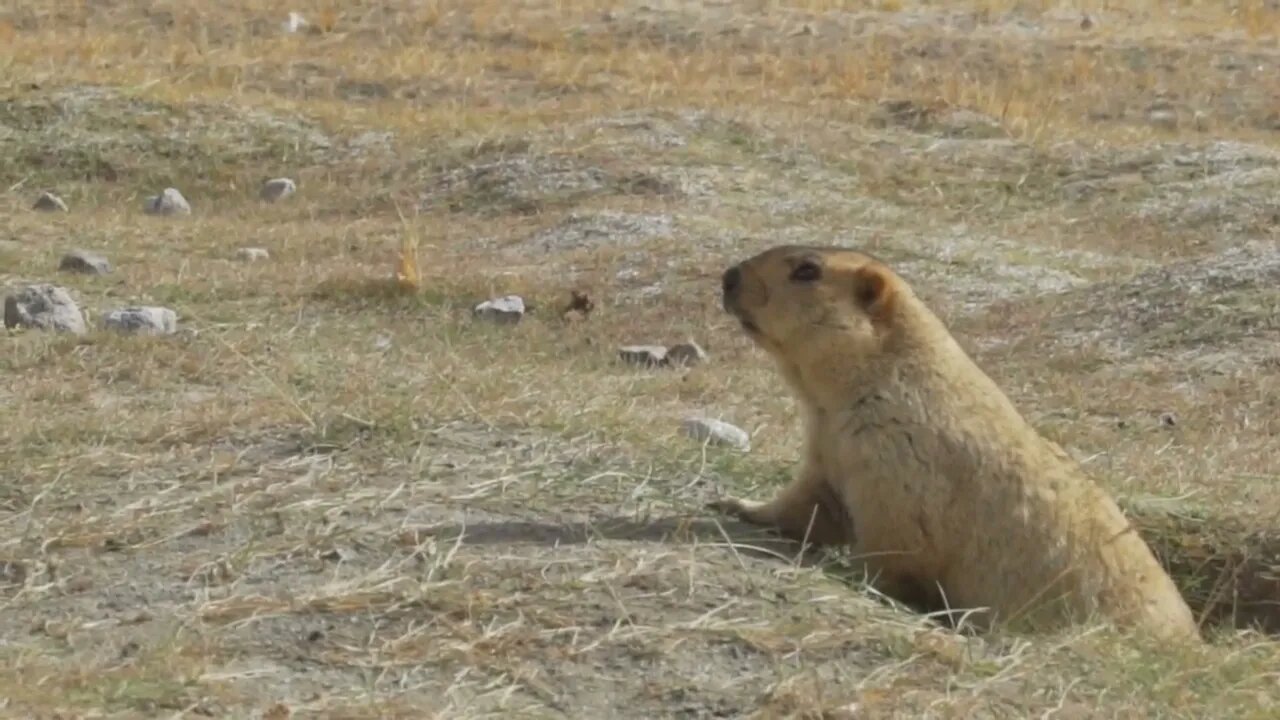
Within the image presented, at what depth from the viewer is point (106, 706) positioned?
4.70 metres

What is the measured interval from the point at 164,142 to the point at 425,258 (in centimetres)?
440

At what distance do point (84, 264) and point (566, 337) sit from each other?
3261 mm

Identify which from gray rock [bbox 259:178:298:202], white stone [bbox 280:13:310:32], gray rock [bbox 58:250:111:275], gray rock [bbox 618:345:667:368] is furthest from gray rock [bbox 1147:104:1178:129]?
gray rock [bbox 58:250:111:275]

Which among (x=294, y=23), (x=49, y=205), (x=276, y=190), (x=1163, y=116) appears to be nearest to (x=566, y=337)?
(x=276, y=190)

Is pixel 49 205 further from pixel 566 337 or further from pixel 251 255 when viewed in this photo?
pixel 566 337

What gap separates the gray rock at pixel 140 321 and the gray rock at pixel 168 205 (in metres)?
5.78

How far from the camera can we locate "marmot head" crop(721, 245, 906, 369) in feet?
22.1

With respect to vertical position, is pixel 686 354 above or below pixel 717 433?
below

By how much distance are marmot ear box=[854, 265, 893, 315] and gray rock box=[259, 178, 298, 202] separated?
37.2ft

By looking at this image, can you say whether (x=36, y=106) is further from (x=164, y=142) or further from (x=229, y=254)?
(x=229, y=254)

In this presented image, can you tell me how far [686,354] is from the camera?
1216cm

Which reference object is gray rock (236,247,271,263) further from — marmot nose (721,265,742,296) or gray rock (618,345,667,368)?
marmot nose (721,265,742,296)

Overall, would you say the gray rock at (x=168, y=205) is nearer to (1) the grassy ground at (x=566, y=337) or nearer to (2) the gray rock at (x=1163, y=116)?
(1) the grassy ground at (x=566, y=337)

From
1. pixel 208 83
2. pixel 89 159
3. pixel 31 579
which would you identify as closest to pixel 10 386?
pixel 31 579
